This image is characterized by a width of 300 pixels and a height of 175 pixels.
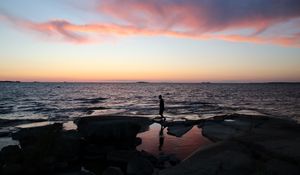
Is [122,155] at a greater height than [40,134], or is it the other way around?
[40,134]

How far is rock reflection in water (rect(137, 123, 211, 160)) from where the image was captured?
57.5ft

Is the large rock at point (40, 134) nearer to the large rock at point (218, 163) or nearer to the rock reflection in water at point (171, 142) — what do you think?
the rock reflection in water at point (171, 142)

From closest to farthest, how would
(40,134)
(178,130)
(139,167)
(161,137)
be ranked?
(139,167), (40,134), (161,137), (178,130)

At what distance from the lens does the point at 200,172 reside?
38.2 ft

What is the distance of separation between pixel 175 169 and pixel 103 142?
7.55 meters

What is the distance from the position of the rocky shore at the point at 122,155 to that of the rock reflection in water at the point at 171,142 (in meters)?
0.94

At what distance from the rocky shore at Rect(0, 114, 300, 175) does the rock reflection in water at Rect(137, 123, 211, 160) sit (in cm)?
94

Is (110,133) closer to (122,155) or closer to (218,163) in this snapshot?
(122,155)

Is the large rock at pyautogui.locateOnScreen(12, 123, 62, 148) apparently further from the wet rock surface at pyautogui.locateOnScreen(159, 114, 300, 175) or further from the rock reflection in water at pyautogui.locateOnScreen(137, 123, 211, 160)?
the wet rock surface at pyautogui.locateOnScreen(159, 114, 300, 175)

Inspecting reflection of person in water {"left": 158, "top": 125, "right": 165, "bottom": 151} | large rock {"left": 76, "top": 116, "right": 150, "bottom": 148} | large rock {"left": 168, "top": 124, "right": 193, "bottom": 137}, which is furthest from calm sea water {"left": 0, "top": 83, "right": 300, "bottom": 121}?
large rock {"left": 76, "top": 116, "right": 150, "bottom": 148}

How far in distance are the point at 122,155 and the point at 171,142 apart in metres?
5.10

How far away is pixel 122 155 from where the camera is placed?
1583 centimetres

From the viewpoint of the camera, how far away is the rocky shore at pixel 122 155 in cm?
1205

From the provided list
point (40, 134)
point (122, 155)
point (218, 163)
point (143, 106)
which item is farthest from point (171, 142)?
point (143, 106)
